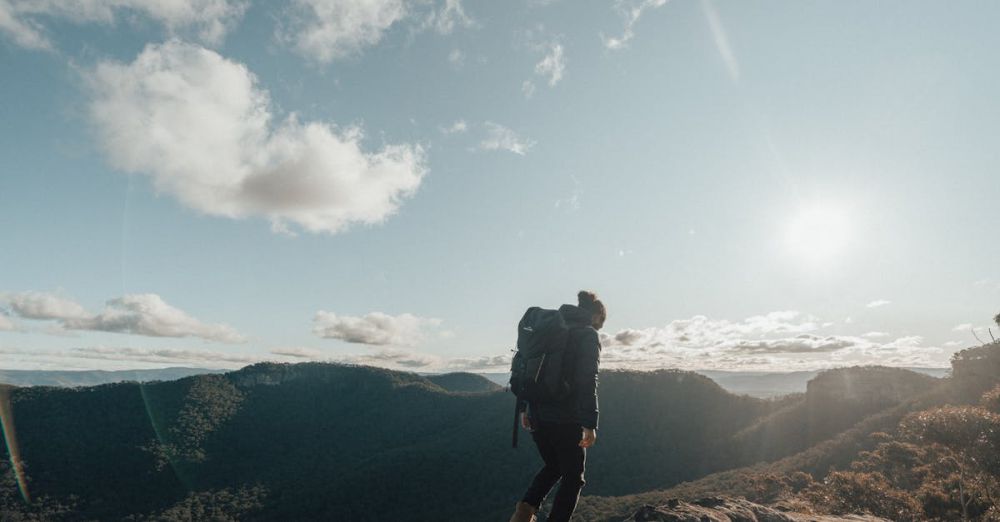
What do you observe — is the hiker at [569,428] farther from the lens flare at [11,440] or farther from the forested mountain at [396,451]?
the lens flare at [11,440]

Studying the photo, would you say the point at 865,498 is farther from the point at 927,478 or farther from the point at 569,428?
the point at 569,428

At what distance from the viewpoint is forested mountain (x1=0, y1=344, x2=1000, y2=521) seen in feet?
315

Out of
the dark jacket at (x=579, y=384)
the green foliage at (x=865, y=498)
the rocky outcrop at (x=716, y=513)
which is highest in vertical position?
the dark jacket at (x=579, y=384)

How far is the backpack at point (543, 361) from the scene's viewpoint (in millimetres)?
5012

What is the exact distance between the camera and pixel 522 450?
110 meters

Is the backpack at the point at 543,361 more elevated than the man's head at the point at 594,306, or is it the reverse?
the man's head at the point at 594,306

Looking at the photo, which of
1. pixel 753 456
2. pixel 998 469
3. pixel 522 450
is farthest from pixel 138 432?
pixel 998 469

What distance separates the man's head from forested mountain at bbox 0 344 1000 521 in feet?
222

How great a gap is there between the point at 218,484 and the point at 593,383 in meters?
168

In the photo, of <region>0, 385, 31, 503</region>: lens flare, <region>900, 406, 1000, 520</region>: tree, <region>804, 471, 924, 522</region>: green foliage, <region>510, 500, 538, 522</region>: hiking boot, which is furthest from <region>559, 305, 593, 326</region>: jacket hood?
<region>0, 385, 31, 503</region>: lens flare

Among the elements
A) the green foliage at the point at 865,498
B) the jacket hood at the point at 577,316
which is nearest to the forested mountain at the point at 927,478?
the green foliage at the point at 865,498

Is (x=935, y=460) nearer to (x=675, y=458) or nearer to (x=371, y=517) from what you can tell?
(x=371, y=517)

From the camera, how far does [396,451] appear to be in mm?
128250

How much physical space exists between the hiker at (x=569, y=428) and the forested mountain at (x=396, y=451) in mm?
67307
